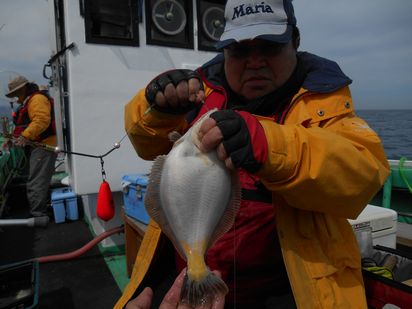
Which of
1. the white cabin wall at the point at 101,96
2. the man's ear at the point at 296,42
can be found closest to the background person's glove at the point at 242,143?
the man's ear at the point at 296,42

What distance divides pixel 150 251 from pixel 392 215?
8.10ft

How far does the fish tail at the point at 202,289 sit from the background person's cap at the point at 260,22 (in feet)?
3.49

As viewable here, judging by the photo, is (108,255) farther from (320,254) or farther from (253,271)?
(320,254)

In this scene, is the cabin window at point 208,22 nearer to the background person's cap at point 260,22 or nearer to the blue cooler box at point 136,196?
the blue cooler box at point 136,196

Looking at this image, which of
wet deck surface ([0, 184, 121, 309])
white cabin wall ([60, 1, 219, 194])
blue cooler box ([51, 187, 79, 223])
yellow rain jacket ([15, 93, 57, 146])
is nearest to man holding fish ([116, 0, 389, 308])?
wet deck surface ([0, 184, 121, 309])

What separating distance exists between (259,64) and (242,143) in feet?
2.04

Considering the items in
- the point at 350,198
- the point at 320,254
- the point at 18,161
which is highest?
the point at 350,198

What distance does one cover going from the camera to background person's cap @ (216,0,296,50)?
156 cm

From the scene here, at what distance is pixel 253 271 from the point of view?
1.68 meters

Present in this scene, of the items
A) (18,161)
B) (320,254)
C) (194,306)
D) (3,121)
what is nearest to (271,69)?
(320,254)

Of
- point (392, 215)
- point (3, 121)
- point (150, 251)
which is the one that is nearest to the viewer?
point (150, 251)

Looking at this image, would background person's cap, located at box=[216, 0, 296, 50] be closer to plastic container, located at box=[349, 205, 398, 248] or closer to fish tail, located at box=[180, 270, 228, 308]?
fish tail, located at box=[180, 270, 228, 308]

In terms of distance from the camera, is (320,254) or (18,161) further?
(18,161)

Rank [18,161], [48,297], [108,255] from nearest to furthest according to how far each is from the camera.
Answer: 1. [48,297]
2. [108,255]
3. [18,161]
